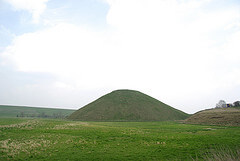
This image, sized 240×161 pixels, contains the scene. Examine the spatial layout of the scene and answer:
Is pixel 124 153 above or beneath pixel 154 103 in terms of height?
beneath

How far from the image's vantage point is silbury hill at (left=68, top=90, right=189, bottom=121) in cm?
9211

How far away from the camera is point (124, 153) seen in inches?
749

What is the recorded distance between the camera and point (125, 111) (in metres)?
98.4

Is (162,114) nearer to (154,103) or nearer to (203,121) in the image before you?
(154,103)

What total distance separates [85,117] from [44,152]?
76393mm

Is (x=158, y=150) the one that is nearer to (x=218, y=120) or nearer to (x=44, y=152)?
(x=44, y=152)

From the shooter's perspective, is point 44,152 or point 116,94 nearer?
point 44,152

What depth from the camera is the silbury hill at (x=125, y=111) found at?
92.1 metres

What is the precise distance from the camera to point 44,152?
62.0ft

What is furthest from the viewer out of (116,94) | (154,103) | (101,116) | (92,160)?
(116,94)

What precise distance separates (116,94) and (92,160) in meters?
106

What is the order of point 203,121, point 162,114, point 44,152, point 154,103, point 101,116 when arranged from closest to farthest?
point 44,152 → point 203,121 → point 101,116 → point 162,114 → point 154,103

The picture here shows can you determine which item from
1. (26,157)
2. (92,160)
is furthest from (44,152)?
(92,160)

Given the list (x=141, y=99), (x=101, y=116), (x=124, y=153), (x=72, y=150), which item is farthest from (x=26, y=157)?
(x=141, y=99)
